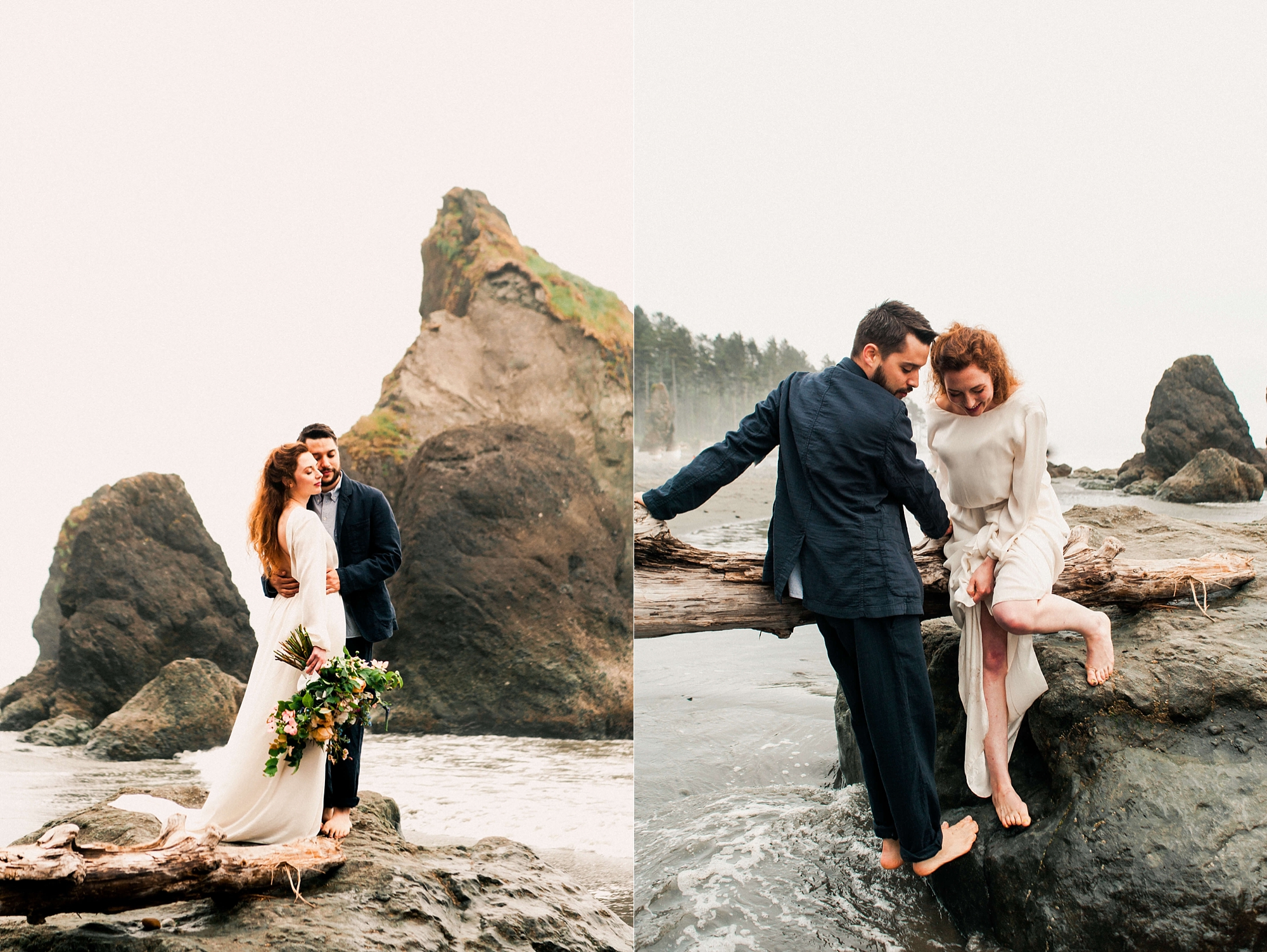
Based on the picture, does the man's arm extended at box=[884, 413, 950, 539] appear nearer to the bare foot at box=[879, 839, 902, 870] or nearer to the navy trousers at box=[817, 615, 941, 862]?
the navy trousers at box=[817, 615, 941, 862]

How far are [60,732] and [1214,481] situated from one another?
9.94 m

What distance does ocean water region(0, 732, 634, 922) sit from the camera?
6.41 meters

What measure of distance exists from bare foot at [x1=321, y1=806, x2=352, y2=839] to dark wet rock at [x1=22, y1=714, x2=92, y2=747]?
5078 millimetres

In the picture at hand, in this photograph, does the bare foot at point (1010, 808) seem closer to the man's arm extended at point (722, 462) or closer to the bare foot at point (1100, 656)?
the bare foot at point (1100, 656)

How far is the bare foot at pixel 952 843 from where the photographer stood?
3076 mm

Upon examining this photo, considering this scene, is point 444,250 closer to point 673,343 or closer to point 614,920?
point 673,343

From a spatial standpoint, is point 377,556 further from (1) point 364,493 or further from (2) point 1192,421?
(2) point 1192,421

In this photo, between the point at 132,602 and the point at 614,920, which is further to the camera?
the point at 132,602

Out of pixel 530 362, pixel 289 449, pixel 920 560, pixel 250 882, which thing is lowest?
pixel 250 882

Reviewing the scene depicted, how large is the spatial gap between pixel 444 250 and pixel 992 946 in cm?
847

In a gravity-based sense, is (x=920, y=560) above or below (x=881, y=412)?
below

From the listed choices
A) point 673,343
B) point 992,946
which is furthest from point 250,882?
point 673,343

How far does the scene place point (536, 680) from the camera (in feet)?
28.2


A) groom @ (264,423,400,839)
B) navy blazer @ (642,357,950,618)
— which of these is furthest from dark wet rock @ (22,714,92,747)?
navy blazer @ (642,357,950,618)
